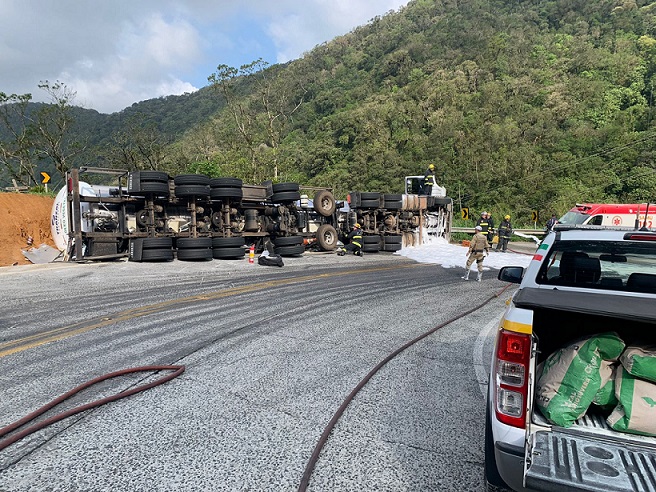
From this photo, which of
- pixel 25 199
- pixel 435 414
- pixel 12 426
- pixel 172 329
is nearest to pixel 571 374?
pixel 435 414

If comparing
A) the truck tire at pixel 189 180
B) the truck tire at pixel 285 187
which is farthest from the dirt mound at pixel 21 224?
the truck tire at pixel 285 187

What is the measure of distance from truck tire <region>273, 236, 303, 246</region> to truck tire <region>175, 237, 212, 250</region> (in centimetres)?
265

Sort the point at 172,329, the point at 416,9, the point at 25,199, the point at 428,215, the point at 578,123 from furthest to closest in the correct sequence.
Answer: the point at 416,9
the point at 578,123
the point at 428,215
the point at 25,199
the point at 172,329

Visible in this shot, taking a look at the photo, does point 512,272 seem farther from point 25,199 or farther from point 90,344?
point 25,199

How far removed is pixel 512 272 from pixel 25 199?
58.7ft

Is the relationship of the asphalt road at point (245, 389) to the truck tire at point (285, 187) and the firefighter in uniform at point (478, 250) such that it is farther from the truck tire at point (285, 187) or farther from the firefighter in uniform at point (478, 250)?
the truck tire at point (285, 187)

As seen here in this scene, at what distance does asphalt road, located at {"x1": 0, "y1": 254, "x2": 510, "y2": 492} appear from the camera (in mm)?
2850

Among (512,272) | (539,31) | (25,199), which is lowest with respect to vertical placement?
(512,272)

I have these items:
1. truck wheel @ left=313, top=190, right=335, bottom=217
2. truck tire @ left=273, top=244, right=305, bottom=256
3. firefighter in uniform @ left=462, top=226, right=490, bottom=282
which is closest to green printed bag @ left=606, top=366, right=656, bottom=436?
firefighter in uniform @ left=462, top=226, right=490, bottom=282

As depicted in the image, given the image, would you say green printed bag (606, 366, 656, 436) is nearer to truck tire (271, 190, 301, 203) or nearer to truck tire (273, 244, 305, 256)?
truck tire (273, 244, 305, 256)

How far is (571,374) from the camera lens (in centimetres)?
241

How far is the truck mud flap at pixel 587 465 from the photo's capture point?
6.48 ft

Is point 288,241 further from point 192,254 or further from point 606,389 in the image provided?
point 606,389

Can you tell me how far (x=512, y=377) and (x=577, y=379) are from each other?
42 cm
